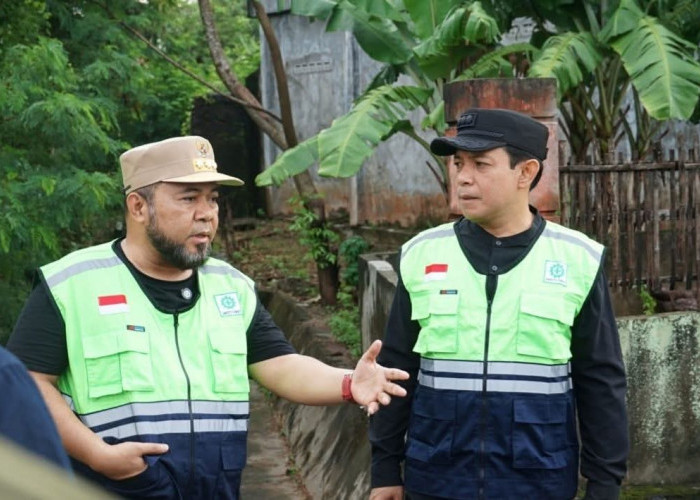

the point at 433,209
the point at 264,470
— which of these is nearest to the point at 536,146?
the point at 264,470

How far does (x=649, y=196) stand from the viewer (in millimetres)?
6766

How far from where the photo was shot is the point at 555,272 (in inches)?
155

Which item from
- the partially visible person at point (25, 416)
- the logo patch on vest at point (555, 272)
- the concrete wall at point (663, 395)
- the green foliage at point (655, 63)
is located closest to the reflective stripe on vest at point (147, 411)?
the logo patch on vest at point (555, 272)

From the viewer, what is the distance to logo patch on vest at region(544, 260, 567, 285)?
3.91 meters

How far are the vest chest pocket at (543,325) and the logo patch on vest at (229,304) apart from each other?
94 centimetres

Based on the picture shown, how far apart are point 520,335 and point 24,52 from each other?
5.55 metres

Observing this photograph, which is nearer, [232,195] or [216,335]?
[216,335]

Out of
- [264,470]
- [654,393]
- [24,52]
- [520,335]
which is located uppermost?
[24,52]

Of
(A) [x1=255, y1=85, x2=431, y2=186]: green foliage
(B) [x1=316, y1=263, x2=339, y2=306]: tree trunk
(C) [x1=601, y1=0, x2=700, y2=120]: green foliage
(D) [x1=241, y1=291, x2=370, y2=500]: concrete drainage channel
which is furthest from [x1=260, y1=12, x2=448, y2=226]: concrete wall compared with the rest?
(C) [x1=601, y1=0, x2=700, y2=120]: green foliage

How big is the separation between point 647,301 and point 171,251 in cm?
391

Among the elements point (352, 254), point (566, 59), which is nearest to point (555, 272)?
point (566, 59)

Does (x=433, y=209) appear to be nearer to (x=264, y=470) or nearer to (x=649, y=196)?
(x=264, y=470)

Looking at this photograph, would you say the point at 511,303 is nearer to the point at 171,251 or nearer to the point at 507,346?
the point at 507,346

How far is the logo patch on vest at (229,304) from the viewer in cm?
374
